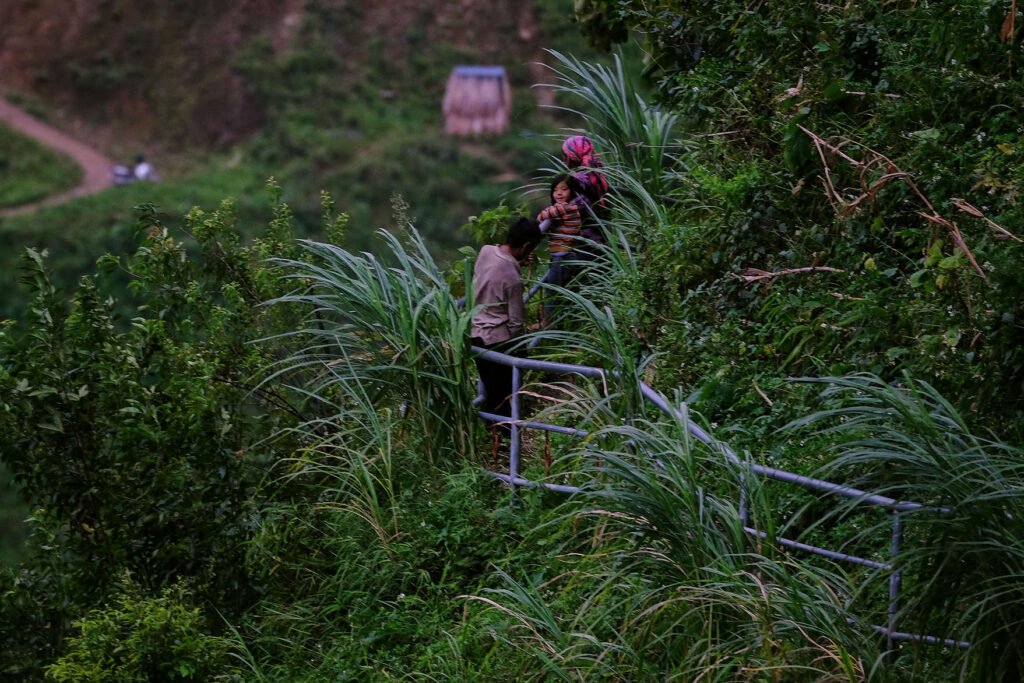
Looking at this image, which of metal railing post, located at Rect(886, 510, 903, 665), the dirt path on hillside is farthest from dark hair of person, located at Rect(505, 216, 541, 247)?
the dirt path on hillside

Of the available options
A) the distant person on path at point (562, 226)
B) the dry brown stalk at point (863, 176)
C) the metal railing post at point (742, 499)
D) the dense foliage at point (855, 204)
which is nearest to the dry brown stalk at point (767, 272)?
the dense foliage at point (855, 204)

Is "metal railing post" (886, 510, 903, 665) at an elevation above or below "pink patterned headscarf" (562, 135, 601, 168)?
below

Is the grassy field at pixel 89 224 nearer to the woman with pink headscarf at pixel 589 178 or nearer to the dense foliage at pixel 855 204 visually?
the woman with pink headscarf at pixel 589 178

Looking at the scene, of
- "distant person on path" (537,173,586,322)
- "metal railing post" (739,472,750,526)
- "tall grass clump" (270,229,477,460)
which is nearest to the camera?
"metal railing post" (739,472,750,526)

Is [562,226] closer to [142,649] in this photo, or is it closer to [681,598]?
[142,649]

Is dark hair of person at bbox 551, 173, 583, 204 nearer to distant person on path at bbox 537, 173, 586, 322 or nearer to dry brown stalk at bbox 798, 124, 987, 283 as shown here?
distant person on path at bbox 537, 173, 586, 322

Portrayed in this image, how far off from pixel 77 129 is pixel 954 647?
136 ft

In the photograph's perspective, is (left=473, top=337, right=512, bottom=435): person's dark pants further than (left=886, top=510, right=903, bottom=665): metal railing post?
Yes

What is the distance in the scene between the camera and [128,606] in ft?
19.7

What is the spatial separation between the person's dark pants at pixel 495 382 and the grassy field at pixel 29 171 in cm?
3310

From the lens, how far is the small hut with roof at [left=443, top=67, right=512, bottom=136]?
1638 inches

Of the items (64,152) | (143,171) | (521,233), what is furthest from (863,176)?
(64,152)

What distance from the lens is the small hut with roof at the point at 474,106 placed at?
4159 centimetres

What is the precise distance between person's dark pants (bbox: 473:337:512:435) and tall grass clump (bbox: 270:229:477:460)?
0.29 feet
